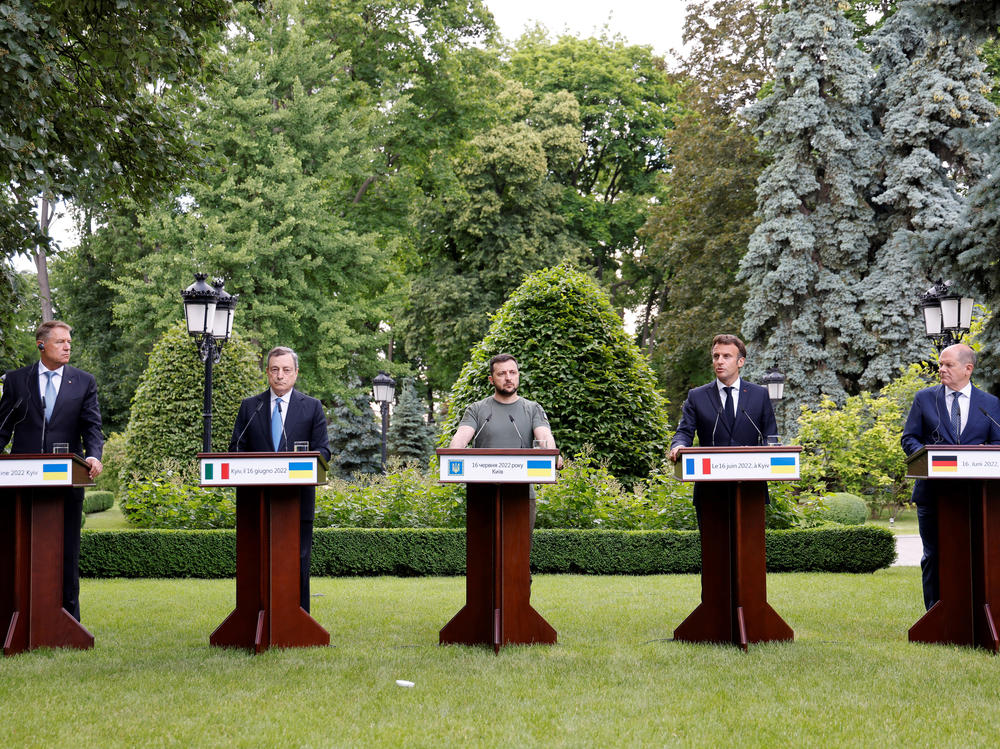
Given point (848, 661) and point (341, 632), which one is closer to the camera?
point (848, 661)

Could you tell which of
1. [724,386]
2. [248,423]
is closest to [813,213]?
[724,386]

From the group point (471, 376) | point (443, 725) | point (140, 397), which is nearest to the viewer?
point (443, 725)

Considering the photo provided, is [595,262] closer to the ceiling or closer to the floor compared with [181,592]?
closer to the ceiling

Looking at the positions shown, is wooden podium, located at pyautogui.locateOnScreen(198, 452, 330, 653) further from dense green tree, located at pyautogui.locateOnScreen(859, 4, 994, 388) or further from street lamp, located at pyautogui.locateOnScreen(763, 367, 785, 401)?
dense green tree, located at pyautogui.locateOnScreen(859, 4, 994, 388)

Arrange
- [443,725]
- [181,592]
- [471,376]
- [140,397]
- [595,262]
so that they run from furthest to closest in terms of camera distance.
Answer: [595,262] < [140,397] < [471,376] < [181,592] < [443,725]

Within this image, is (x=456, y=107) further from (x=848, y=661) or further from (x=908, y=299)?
(x=848, y=661)

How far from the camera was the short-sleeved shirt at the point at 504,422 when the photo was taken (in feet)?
23.1

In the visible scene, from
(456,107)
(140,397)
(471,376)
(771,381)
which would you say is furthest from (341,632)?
(456,107)

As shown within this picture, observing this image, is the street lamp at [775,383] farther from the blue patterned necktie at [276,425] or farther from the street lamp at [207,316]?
the blue patterned necktie at [276,425]

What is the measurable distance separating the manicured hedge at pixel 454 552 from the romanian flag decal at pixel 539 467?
5411 millimetres

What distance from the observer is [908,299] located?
959 inches

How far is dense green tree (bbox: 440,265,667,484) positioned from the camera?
43.5 feet

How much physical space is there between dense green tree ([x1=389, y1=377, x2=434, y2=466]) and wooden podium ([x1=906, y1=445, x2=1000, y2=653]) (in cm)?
2638

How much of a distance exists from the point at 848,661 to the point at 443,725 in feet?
9.62
